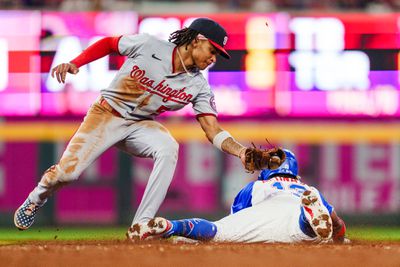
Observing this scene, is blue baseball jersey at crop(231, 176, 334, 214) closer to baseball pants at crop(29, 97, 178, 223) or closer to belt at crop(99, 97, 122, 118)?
baseball pants at crop(29, 97, 178, 223)

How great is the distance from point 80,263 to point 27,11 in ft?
25.2

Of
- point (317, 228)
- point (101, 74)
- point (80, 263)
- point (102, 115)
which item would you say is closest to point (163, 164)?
point (102, 115)

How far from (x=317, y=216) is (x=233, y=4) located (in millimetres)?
7171

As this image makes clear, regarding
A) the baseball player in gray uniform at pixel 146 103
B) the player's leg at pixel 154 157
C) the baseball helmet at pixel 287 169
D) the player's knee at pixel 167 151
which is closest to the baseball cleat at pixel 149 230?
the player's leg at pixel 154 157

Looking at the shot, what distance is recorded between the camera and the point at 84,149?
22.2ft

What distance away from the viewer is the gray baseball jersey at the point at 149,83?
681cm

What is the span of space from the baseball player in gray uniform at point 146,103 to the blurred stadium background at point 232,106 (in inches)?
207

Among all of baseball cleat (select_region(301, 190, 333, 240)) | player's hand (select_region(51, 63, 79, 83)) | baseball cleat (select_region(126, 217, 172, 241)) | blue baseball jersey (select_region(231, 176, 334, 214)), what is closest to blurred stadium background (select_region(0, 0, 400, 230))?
blue baseball jersey (select_region(231, 176, 334, 214))

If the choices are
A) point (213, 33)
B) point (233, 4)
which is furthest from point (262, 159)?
point (233, 4)

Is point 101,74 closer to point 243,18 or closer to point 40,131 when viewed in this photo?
point 40,131

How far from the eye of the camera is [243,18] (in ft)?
40.7

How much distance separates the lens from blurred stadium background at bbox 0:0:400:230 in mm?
12266

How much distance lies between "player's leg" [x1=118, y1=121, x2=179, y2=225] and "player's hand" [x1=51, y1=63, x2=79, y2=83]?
579 mm

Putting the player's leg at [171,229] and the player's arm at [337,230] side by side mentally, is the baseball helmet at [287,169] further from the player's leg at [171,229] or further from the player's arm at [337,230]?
the player's leg at [171,229]
